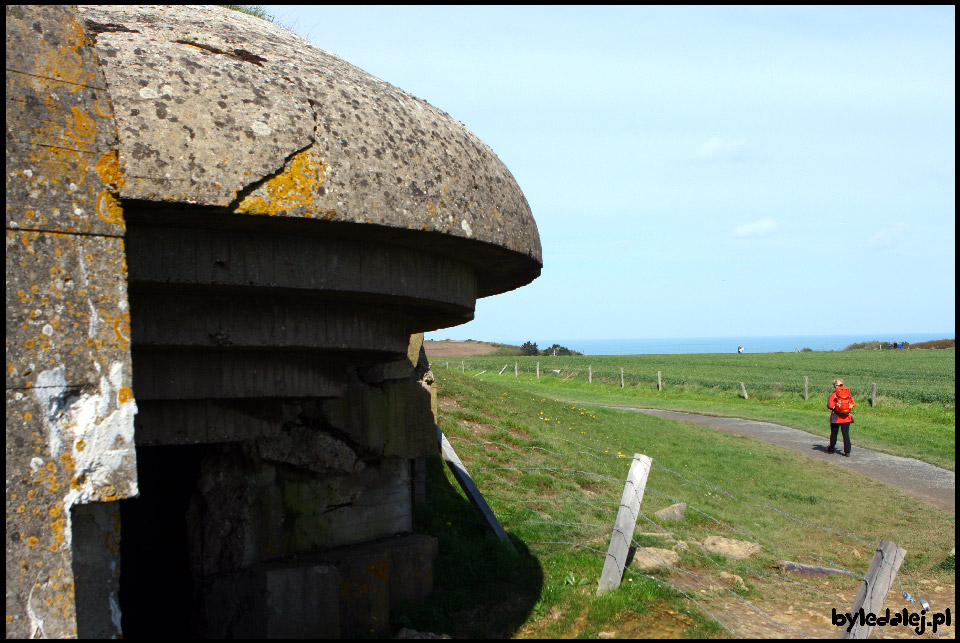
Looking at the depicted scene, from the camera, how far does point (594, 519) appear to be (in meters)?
7.17

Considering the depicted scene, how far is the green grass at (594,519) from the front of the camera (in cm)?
462

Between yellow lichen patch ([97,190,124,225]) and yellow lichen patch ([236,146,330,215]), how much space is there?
0.67 metres

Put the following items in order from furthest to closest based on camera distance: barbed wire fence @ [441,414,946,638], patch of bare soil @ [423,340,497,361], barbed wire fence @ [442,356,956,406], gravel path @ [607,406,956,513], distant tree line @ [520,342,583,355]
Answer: distant tree line @ [520,342,583,355], patch of bare soil @ [423,340,497,361], barbed wire fence @ [442,356,956,406], gravel path @ [607,406,956,513], barbed wire fence @ [441,414,946,638]

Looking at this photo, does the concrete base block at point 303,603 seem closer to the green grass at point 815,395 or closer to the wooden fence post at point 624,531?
the wooden fence post at point 624,531

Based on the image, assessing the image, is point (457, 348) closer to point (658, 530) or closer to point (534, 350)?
point (534, 350)

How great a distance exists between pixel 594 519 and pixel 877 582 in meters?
3.14

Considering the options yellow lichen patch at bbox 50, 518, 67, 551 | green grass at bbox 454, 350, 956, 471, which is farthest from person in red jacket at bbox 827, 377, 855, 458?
yellow lichen patch at bbox 50, 518, 67, 551

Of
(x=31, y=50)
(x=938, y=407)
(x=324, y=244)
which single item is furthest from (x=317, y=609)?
(x=938, y=407)

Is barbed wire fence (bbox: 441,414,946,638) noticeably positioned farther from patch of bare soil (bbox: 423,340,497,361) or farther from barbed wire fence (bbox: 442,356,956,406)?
patch of bare soil (bbox: 423,340,497,361)

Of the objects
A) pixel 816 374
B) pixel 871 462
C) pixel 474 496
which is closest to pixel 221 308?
pixel 474 496

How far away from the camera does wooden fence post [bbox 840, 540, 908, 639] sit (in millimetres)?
4238

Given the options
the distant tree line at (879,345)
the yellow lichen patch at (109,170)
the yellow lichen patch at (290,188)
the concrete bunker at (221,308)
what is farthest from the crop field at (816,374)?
the yellow lichen patch at (109,170)

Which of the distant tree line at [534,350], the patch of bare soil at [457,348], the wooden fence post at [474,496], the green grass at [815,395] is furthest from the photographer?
the distant tree line at [534,350]

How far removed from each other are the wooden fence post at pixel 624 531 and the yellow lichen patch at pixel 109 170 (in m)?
4.02
